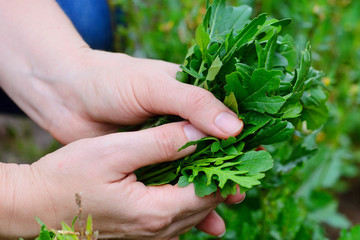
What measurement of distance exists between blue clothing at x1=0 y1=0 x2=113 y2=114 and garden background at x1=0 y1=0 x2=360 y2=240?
0.05 m

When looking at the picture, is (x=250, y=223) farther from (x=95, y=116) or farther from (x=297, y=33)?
(x=297, y=33)

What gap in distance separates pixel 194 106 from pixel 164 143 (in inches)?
4.1

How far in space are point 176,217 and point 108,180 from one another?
0.18m

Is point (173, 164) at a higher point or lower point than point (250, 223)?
higher

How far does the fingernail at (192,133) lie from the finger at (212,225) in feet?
0.90

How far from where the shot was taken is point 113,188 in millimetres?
970

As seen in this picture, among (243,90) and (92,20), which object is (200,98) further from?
(92,20)

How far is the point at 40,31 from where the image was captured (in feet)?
4.19

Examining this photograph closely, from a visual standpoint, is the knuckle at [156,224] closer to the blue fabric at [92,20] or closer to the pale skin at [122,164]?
the pale skin at [122,164]

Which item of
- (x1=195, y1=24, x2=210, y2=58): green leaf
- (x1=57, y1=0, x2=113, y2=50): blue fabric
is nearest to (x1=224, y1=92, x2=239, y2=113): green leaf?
(x1=195, y1=24, x2=210, y2=58): green leaf

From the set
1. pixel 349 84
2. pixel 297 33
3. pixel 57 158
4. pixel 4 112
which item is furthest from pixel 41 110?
pixel 349 84

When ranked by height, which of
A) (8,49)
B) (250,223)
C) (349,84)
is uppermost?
(8,49)

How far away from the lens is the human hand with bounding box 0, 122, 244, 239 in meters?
0.97

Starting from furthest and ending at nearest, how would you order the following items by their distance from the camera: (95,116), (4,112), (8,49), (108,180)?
1. (4,112)
2. (8,49)
3. (95,116)
4. (108,180)
